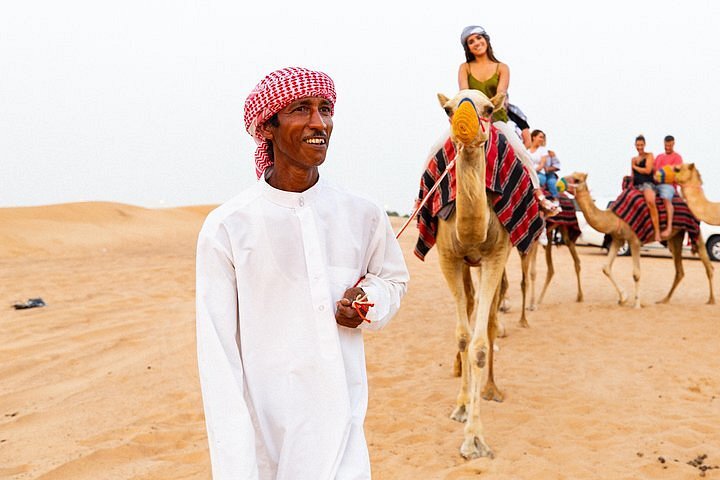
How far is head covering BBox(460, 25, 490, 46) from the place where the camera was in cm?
557

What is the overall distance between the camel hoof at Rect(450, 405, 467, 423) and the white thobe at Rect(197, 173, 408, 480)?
3049mm

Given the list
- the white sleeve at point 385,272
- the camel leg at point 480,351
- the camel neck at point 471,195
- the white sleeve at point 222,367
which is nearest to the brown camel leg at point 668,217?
the camel leg at point 480,351

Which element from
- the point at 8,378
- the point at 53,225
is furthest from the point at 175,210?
the point at 8,378

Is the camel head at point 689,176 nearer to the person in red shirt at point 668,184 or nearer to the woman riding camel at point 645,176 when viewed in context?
the person in red shirt at point 668,184

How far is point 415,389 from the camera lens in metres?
5.82

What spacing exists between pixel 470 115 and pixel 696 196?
23.4 feet

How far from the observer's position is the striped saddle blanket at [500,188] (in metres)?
4.74

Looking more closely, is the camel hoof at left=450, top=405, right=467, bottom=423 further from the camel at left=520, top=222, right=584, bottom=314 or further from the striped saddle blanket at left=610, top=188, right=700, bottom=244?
the striped saddle blanket at left=610, top=188, right=700, bottom=244

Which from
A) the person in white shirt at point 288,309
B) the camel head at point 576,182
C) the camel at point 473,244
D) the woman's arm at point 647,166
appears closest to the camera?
the person in white shirt at point 288,309

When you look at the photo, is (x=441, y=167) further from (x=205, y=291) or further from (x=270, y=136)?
(x=205, y=291)

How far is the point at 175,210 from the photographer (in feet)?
141

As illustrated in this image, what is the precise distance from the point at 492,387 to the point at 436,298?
19.5ft

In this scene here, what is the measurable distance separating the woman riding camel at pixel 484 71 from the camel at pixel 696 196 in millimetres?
4731

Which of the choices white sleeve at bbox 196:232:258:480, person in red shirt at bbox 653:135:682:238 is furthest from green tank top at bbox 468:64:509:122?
person in red shirt at bbox 653:135:682:238
